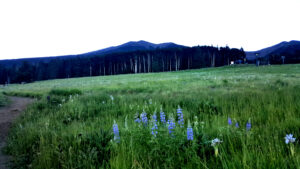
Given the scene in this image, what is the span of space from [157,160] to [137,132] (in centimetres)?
66

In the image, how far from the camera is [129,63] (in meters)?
100

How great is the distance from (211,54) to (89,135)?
10730 cm

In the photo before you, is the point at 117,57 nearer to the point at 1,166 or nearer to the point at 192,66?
the point at 192,66

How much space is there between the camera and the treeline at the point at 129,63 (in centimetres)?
9338

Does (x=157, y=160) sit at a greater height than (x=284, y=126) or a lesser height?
lesser

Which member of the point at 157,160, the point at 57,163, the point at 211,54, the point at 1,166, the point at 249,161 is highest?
the point at 211,54

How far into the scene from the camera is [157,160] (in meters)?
2.16

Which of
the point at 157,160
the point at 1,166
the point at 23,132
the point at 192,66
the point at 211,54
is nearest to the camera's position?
the point at 157,160

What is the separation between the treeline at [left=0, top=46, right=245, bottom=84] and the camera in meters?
93.4

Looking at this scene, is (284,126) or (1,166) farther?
(1,166)

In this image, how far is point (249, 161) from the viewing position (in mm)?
1733

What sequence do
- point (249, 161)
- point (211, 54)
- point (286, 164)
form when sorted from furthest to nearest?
1. point (211, 54)
2. point (249, 161)
3. point (286, 164)

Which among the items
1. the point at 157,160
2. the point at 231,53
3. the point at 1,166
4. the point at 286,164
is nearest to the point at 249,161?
the point at 286,164

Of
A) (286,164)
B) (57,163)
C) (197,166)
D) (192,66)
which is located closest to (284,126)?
(286,164)
